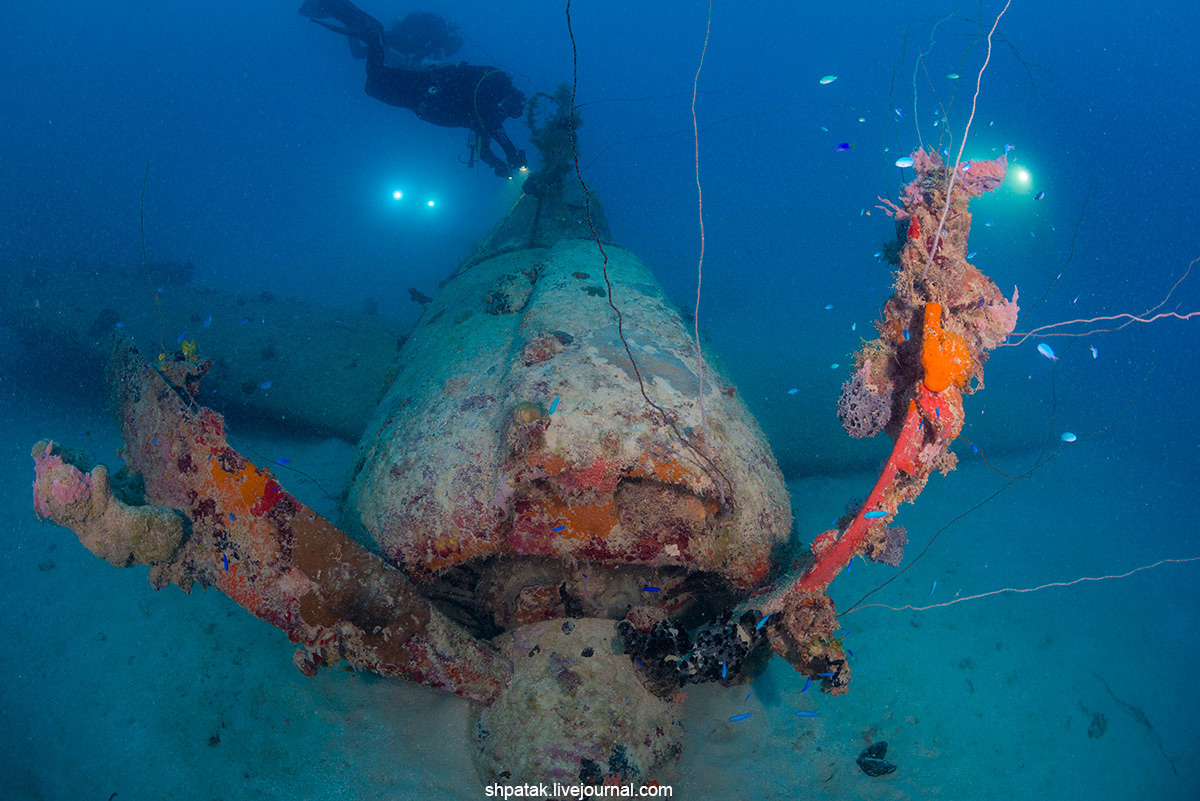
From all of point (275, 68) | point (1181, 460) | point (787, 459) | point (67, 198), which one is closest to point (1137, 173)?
point (1181, 460)

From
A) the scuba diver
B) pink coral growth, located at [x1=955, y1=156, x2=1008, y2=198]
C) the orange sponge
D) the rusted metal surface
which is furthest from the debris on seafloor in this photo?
the scuba diver

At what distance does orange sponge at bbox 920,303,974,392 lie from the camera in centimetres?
241

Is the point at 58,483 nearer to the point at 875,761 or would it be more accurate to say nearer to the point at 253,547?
the point at 253,547

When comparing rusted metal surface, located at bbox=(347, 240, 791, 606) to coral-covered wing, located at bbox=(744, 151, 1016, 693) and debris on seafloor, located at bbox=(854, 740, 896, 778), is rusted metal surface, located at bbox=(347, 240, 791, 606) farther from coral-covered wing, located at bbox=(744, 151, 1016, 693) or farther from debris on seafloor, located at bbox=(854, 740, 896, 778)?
debris on seafloor, located at bbox=(854, 740, 896, 778)

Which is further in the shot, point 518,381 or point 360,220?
point 360,220

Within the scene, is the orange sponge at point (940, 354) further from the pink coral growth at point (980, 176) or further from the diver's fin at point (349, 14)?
the diver's fin at point (349, 14)

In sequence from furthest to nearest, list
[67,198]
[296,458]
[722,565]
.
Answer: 1. [67,198]
2. [296,458]
3. [722,565]

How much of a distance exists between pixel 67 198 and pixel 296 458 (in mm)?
79632

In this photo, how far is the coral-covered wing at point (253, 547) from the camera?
2.50 m

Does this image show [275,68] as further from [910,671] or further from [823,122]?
[910,671]

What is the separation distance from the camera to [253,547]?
254cm

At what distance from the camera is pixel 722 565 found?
3.33 m

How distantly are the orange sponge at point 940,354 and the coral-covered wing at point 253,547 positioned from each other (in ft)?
9.88

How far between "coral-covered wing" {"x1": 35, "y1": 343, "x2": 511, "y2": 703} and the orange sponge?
119 inches
